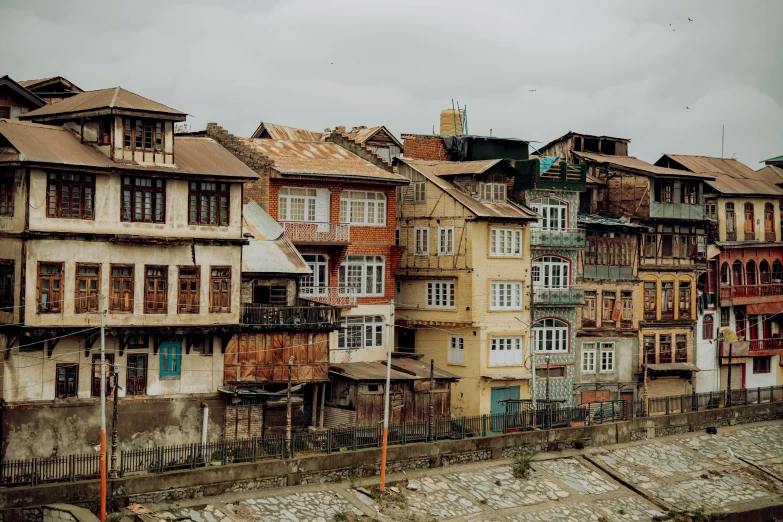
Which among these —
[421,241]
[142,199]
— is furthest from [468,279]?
[142,199]

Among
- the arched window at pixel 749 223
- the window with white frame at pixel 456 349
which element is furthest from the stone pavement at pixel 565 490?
the arched window at pixel 749 223

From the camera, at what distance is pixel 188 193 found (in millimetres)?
54469

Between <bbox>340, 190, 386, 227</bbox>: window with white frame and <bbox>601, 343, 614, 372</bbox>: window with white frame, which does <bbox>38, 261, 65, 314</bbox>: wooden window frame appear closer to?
<bbox>340, 190, 386, 227</bbox>: window with white frame

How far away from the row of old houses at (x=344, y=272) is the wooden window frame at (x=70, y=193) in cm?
9

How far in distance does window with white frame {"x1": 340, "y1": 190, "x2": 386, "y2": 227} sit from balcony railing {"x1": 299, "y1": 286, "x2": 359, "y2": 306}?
3.53 meters

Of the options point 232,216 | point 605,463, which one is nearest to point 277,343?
point 232,216

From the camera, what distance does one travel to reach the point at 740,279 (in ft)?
274

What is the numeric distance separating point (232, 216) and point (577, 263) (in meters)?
24.5

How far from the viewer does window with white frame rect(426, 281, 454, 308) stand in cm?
6850

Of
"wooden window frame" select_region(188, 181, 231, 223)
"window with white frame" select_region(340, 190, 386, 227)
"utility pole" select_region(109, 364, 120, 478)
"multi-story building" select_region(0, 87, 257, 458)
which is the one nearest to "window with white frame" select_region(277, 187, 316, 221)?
"window with white frame" select_region(340, 190, 386, 227)

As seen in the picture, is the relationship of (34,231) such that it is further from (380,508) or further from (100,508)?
(380,508)

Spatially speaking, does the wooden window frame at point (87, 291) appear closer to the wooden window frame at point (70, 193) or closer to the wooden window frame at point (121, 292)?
the wooden window frame at point (121, 292)

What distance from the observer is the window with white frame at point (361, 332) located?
65125 millimetres

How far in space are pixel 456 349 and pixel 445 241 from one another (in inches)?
224
